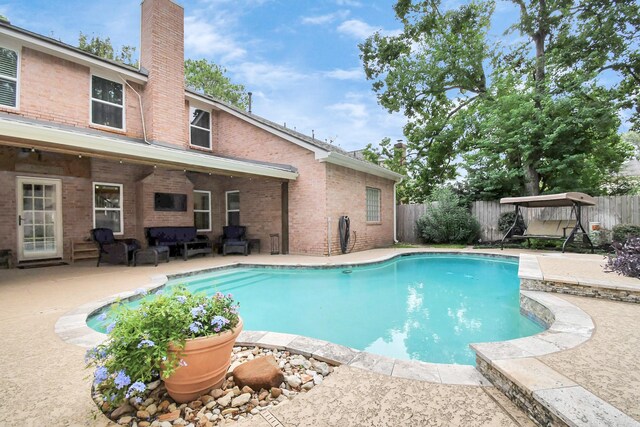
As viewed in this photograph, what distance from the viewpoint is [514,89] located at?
43.3ft

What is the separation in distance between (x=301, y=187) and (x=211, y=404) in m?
7.93

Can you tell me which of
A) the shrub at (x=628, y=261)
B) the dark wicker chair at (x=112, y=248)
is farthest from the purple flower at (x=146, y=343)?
the dark wicker chair at (x=112, y=248)

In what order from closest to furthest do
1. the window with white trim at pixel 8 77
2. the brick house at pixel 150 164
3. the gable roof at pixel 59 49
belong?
the gable roof at pixel 59 49 → the window with white trim at pixel 8 77 → the brick house at pixel 150 164

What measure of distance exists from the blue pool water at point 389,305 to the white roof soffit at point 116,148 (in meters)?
2.71

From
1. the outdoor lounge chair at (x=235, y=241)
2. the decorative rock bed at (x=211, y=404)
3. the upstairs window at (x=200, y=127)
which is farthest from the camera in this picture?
the upstairs window at (x=200, y=127)

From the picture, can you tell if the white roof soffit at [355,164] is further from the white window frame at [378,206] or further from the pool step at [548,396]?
the pool step at [548,396]

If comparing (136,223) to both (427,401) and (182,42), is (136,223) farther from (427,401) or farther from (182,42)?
(427,401)

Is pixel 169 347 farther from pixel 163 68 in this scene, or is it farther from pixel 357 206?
pixel 163 68

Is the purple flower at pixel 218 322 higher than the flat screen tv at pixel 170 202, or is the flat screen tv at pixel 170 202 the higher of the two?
the flat screen tv at pixel 170 202

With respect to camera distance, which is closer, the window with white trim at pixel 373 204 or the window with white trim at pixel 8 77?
the window with white trim at pixel 8 77

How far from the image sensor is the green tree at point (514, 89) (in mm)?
10844

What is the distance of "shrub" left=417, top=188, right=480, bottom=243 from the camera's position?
12.0 m

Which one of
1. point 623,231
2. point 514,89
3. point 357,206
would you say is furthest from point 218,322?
point 514,89

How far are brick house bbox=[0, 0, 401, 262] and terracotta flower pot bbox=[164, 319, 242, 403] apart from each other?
211 inches
